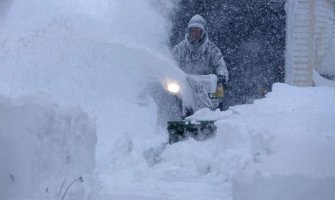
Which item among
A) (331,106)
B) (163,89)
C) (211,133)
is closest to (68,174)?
(211,133)

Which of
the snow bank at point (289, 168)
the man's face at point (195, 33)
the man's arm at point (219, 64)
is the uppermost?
the man's face at point (195, 33)

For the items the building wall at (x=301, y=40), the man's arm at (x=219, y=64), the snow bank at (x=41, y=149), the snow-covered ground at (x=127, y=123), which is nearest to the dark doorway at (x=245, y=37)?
the building wall at (x=301, y=40)

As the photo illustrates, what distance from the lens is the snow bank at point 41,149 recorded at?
3.19m

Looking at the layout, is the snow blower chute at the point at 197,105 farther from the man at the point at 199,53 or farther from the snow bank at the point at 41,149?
the snow bank at the point at 41,149

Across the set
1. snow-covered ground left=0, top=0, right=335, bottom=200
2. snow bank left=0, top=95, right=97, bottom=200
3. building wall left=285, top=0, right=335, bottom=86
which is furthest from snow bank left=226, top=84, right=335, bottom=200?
building wall left=285, top=0, right=335, bottom=86

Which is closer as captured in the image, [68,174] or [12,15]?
[68,174]

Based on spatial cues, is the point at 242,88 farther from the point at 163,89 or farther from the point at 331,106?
the point at 331,106

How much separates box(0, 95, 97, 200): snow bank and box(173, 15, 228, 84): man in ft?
14.9

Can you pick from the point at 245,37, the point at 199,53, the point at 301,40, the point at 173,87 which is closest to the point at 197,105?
the point at 173,87

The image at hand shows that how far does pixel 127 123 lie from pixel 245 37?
4.92 metres

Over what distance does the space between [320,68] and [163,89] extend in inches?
235

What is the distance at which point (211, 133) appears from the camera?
680cm

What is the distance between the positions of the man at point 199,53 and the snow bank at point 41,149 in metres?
4.55

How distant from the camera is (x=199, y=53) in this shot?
8211 millimetres
